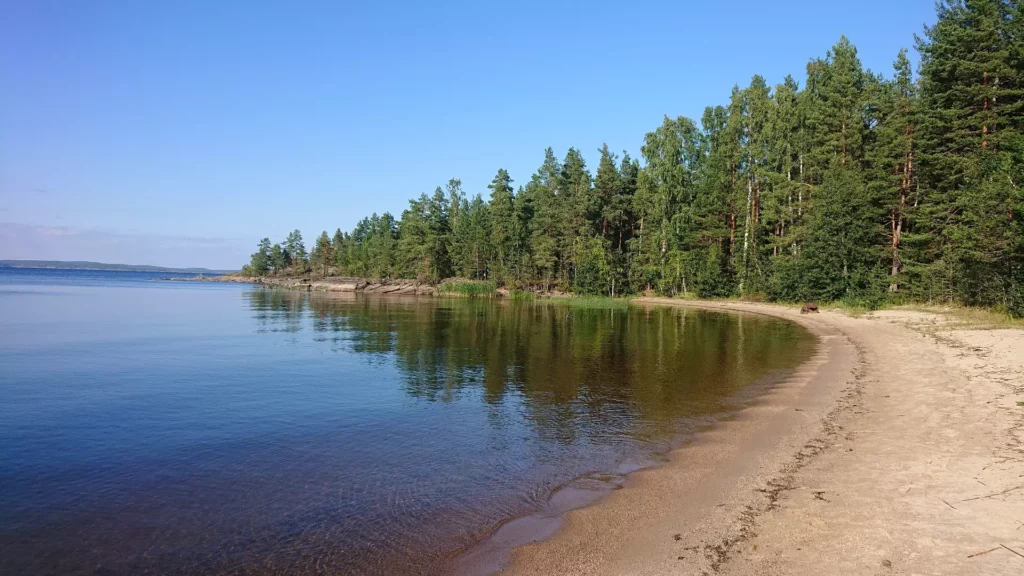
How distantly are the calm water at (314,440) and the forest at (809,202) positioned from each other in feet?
64.9

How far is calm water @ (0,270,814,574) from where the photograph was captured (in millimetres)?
8078

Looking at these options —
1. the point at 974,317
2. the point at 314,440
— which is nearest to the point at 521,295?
the point at 974,317

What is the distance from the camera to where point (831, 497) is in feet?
28.1

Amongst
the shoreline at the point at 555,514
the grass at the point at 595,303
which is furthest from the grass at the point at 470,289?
the shoreline at the point at 555,514

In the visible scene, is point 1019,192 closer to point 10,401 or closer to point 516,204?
point 10,401

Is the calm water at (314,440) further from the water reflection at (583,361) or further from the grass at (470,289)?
the grass at (470,289)

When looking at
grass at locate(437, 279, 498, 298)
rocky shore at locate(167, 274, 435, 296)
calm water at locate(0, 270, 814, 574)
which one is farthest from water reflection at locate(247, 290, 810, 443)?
rocky shore at locate(167, 274, 435, 296)

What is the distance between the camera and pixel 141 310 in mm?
54688

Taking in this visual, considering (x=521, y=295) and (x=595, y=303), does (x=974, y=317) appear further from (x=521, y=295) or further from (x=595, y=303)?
(x=521, y=295)

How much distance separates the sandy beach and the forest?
21.5 meters

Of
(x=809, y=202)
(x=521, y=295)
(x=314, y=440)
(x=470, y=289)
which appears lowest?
(x=314, y=440)

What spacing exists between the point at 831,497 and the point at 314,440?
36.7ft

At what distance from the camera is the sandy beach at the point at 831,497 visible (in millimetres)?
6758

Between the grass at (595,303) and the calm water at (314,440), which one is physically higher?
the grass at (595,303)
